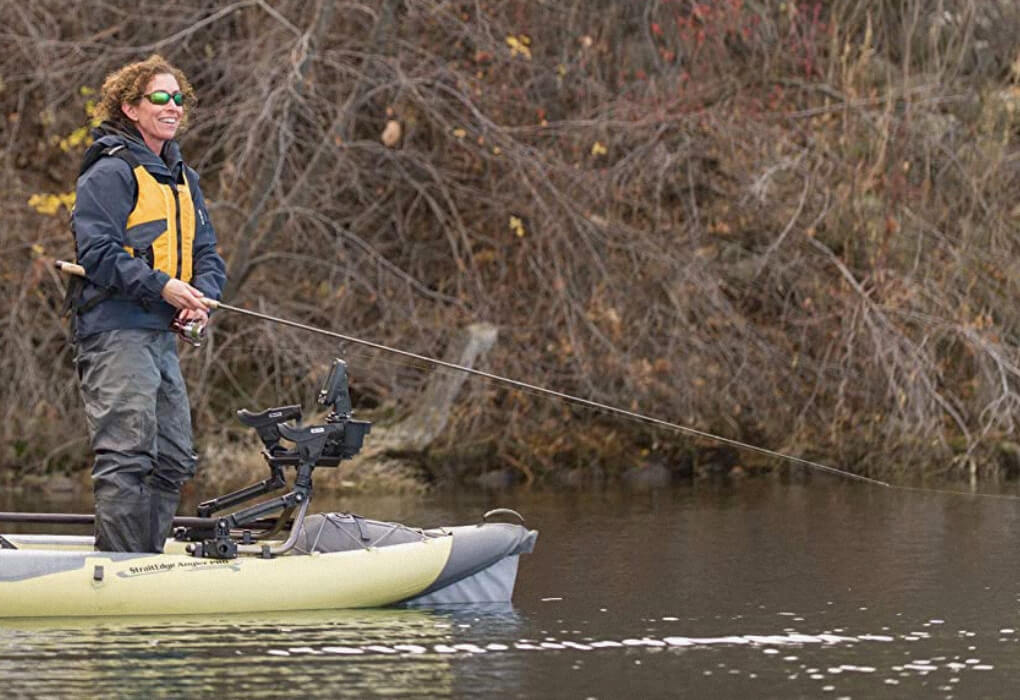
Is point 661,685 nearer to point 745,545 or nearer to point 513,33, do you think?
point 745,545

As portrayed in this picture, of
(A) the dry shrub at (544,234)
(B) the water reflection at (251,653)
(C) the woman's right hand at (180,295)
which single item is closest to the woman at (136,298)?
(C) the woman's right hand at (180,295)

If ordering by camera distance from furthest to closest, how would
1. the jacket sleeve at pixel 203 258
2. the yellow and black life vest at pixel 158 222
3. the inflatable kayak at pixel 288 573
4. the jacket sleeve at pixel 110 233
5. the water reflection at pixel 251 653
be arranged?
the jacket sleeve at pixel 203 258 → the yellow and black life vest at pixel 158 222 → the jacket sleeve at pixel 110 233 → the inflatable kayak at pixel 288 573 → the water reflection at pixel 251 653

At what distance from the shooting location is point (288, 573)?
7.68m

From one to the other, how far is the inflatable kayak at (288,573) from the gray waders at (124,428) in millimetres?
165

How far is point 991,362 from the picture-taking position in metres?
14.1

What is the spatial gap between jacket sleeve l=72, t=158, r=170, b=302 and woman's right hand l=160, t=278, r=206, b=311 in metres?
0.03

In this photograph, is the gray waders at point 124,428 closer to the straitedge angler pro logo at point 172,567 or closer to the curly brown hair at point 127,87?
the straitedge angler pro logo at point 172,567

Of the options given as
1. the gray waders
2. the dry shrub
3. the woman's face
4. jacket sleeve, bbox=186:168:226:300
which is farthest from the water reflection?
the dry shrub

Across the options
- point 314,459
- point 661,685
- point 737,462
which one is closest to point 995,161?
point 737,462

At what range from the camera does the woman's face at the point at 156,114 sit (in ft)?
25.7

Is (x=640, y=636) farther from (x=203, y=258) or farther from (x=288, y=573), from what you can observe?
(x=203, y=258)

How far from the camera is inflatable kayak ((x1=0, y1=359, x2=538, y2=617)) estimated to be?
24.5 feet

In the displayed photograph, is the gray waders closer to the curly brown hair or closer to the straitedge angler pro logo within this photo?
the straitedge angler pro logo

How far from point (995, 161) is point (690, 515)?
505cm
